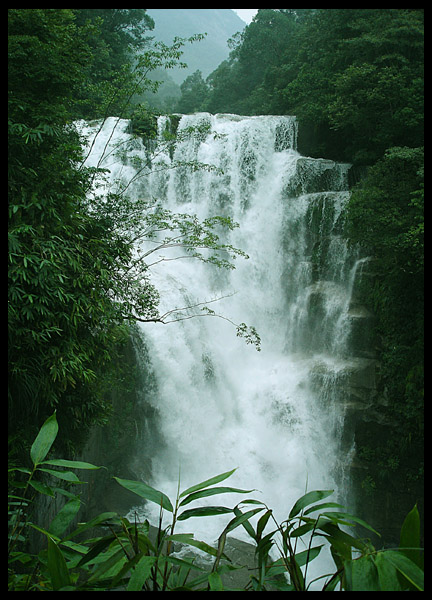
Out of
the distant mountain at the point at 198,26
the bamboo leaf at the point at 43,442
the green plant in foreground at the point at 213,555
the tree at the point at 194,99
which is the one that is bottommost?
the green plant in foreground at the point at 213,555

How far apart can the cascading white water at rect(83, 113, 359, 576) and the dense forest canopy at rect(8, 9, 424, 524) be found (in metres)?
0.81

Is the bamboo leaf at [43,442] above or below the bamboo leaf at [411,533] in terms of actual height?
above

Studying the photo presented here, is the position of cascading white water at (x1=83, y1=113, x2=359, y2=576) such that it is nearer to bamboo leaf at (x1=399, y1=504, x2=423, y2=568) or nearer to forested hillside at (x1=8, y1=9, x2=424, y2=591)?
forested hillside at (x1=8, y1=9, x2=424, y2=591)

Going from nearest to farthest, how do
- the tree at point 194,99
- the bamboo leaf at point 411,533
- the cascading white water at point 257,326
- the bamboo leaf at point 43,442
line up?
the bamboo leaf at point 411,533
the bamboo leaf at point 43,442
the cascading white water at point 257,326
the tree at point 194,99

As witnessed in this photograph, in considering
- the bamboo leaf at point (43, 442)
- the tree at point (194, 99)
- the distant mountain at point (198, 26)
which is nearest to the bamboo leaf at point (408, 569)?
the bamboo leaf at point (43, 442)

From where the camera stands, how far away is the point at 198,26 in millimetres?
5453

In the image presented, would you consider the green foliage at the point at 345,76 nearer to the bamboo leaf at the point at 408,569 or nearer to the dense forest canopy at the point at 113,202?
the dense forest canopy at the point at 113,202

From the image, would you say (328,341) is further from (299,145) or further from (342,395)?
(299,145)

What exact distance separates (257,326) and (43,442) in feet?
23.1

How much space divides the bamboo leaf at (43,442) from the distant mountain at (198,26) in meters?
1.37

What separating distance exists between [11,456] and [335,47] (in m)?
10.8

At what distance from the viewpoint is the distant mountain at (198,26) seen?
168 inches

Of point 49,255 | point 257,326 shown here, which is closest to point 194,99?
point 257,326

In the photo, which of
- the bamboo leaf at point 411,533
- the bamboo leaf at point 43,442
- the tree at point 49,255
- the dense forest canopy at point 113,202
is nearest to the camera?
the bamboo leaf at point 411,533
